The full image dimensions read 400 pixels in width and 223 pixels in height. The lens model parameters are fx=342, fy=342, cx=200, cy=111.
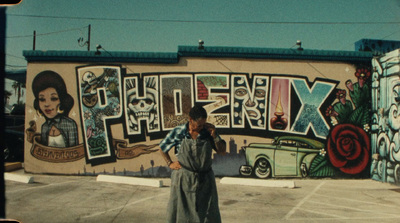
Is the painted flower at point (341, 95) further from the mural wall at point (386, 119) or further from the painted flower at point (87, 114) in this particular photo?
the painted flower at point (87, 114)

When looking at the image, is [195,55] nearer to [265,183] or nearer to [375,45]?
[265,183]

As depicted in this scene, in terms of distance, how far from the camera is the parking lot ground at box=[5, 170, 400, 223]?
21.6ft

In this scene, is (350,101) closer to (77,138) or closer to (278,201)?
(278,201)

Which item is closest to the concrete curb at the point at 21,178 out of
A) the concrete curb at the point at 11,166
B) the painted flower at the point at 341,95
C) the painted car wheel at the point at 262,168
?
the concrete curb at the point at 11,166

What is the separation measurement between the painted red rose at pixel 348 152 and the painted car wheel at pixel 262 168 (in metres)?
2.14

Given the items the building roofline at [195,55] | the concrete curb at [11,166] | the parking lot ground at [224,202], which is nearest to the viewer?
the parking lot ground at [224,202]

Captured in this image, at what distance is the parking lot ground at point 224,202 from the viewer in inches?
259

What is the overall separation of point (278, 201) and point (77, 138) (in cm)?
704

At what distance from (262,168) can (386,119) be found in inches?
166

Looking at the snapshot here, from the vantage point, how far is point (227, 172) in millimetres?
11539

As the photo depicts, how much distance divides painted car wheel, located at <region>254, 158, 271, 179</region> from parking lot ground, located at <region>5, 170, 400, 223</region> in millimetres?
1269

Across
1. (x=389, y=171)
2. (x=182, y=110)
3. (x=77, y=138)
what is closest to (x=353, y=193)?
(x=389, y=171)

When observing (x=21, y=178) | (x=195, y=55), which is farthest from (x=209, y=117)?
(x=21, y=178)

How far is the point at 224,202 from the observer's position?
25.6 ft
